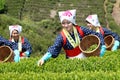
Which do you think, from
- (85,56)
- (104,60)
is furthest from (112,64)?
(85,56)

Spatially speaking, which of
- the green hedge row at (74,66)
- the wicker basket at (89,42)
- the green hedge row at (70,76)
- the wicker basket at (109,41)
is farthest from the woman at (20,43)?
the green hedge row at (70,76)

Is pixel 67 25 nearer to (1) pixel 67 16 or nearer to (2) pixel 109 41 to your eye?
(1) pixel 67 16

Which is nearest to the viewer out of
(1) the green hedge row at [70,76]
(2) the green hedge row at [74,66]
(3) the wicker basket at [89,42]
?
(1) the green hedge row at [70,76]

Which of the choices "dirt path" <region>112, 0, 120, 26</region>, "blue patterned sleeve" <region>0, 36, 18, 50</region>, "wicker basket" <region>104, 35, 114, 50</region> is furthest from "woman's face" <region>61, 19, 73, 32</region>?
"dirt path" <region>112, 0, 120, 26</region>

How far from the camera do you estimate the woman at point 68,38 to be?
8812mm

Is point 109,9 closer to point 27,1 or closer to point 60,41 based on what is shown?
point 27,1

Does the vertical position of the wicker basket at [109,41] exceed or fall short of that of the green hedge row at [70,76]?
it falls short

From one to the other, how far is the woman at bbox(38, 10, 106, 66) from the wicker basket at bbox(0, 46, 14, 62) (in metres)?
1.26

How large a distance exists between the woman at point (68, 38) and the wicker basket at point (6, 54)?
1.26 m

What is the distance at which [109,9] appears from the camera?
3488cm

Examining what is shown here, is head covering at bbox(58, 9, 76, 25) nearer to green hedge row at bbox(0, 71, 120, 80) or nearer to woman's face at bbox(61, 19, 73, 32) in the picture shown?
woman's face at bbox(61, 19, 73, 32)

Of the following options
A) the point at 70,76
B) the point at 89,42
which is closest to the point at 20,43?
the point at 89,42

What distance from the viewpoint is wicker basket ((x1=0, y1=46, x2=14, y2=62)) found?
994 cm

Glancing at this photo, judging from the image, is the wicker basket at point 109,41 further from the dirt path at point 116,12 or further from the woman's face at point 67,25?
the dirt path at point 116,12
